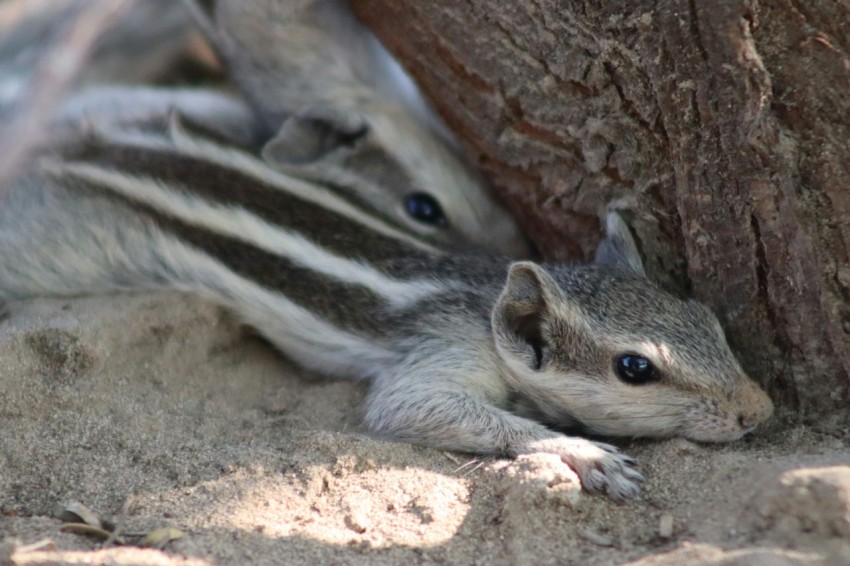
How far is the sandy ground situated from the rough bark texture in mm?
507

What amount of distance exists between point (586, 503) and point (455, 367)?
1086 mm

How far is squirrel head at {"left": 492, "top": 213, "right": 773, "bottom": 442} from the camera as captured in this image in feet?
13.0

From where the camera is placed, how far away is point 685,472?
3775mm

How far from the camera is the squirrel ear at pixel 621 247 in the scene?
14.5ft

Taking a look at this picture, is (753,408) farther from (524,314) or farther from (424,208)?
(424,208)

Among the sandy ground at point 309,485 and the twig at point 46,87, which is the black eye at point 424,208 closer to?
the sandy ground at point 309,485

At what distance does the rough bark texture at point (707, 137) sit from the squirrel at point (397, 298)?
189 millimetres

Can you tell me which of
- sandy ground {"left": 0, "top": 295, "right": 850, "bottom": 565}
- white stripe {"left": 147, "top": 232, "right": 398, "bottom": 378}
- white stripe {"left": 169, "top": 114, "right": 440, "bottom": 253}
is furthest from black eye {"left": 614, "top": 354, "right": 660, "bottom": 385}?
white stripe {"left": 169, "top": 114, "right": 440, "bottom": 253}

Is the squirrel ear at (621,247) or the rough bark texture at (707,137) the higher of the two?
the rough bark texture at (707,137)

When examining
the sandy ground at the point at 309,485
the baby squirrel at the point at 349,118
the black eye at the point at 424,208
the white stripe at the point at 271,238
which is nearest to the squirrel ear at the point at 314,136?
the baby squirrel at the point at 349,118

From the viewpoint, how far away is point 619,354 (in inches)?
163

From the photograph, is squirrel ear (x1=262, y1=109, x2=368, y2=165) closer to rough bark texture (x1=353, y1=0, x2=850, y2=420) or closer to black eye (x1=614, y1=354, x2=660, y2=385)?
rough bark texture (x1=353, y1=0, x2=850, y2=420)

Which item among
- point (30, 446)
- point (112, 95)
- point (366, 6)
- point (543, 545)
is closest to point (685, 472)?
point (543, 545)

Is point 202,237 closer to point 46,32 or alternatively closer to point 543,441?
point 543,441
